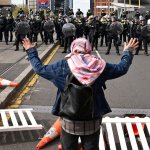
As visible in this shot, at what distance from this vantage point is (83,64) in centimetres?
415

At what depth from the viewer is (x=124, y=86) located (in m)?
11.3

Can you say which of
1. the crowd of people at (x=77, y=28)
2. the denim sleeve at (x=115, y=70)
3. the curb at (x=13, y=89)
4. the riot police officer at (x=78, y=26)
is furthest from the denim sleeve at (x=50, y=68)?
the riot police officer at (x=78, y=26)

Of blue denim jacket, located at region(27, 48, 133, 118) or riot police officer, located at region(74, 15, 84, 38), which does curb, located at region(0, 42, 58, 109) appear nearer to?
blue denim jacket, located at region(27, 48, 133, 118)

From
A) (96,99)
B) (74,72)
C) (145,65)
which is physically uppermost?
(74,72)

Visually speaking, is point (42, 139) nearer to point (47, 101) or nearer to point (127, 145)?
point (127, 145)

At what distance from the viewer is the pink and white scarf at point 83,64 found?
4.13 metres

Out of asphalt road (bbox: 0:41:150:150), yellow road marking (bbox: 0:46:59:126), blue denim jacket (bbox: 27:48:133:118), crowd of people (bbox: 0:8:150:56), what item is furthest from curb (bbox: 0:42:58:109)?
crowd of people (bbox: 0:8:150:56)

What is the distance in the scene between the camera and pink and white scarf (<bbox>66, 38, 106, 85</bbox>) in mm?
4133

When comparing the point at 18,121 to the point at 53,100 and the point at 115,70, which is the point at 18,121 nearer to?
the point at 53,100

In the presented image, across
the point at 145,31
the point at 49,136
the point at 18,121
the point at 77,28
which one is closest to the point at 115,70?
the point at 49,136

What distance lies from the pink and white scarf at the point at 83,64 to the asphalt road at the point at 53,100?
2292 millimetres

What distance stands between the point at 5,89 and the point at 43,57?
23.8 feet

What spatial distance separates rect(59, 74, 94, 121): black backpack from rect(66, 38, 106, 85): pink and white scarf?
7 centimetres

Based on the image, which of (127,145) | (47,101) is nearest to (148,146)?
(127,145)
